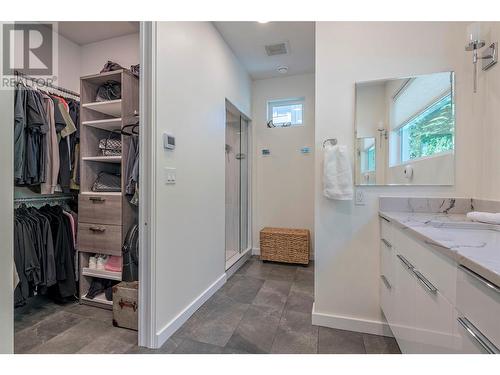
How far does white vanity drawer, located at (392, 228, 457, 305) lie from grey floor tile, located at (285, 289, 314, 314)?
1136mm

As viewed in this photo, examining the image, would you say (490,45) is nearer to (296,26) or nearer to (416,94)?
(416,94)

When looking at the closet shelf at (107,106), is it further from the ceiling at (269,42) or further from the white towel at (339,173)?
the white towel at (339,173)

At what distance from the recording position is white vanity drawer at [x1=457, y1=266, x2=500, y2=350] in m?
Answer: 0.59

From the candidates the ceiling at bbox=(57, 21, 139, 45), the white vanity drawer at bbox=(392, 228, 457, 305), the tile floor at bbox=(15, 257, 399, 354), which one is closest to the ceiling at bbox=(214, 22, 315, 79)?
the ceiling at bbox=(57, 21, 139, 45)

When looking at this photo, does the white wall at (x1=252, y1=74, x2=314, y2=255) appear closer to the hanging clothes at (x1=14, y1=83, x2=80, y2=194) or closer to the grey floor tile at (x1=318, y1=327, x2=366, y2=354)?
the grey floor tile at (x1=318, y1=327, x2=366, y2=354)

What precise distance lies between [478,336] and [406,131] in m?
1.51

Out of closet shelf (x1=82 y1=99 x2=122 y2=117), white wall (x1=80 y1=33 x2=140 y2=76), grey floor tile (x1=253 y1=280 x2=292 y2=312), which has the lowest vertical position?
grey floor tile (x1=253 y1=280 x2=292 y2=312)

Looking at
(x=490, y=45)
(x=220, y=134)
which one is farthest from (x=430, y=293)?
(x=220, y=134)

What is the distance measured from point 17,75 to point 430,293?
3124 mm

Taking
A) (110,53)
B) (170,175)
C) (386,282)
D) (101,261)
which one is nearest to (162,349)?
(101,261)

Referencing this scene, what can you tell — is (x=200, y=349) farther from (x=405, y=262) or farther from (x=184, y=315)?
(x=405, y=262)

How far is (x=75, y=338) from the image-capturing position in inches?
65.6

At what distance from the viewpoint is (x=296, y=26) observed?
7.72 feet
